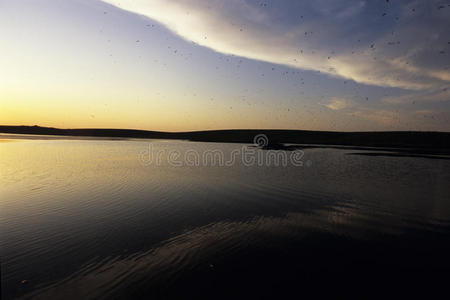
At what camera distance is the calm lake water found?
6.18m

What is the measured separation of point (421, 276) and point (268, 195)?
9.61 meters

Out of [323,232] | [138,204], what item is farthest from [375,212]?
[138,204]

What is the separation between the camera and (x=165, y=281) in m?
6.20

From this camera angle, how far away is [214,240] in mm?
8789

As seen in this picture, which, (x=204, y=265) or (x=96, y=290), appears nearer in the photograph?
(x=96, y=290)

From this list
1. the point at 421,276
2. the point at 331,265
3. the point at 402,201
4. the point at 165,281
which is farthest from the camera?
the point at 402,201

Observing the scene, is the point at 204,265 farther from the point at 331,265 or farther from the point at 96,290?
the point at 331,265

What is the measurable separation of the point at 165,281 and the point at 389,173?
26225mm

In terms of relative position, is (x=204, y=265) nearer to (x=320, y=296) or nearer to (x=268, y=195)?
(x=320, y=296)

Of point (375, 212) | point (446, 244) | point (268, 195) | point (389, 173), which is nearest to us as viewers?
point (446, 244)

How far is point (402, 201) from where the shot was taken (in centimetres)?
1470

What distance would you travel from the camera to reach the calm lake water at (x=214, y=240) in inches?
243

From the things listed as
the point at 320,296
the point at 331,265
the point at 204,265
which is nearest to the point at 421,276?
the point at 331,265

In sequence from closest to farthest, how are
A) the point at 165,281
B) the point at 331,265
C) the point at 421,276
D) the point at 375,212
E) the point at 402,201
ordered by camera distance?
1. the point at 165,281
2. the point at 421,276
3. the point at 331,265
4. the point at 375,212
5. the point at 402,201
